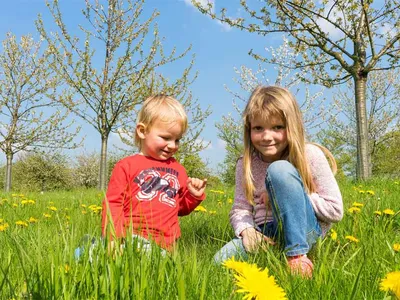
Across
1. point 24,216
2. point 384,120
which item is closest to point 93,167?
point 384,120

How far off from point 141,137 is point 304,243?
1.14m

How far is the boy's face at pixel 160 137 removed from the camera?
2.59 m

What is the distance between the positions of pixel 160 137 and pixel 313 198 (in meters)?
0.94

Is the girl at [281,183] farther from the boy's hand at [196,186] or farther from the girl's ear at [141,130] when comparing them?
the girl's ear at [141,130]

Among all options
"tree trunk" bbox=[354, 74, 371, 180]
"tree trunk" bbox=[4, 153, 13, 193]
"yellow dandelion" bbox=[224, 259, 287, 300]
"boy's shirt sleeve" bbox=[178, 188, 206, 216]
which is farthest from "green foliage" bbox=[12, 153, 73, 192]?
"yellow dandelion" bbox=[224, 259, 287, 300]

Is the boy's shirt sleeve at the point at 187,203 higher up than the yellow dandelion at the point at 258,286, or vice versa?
the boy's shirt sleeve at the point at 187,203

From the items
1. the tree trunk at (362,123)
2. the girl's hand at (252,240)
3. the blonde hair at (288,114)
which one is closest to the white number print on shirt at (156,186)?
the girl's hand at (252,240)

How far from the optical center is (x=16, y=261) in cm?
179

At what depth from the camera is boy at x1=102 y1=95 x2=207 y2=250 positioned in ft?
8.26

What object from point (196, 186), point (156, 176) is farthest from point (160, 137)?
point (196, 186)

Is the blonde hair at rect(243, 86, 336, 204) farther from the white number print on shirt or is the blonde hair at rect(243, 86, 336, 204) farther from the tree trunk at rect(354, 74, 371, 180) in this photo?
the tree trunk at rect(354, 74, 371, 180)

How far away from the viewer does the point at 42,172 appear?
3122 cm

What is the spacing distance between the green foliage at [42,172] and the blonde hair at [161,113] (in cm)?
2977

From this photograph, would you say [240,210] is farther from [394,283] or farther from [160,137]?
[394,283]
